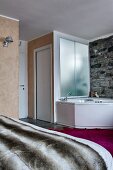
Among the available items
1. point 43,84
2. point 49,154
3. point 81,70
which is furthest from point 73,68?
point 49,154

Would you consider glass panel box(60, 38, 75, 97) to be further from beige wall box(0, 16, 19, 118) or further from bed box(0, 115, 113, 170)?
bed box(0, 115, 113, 170)

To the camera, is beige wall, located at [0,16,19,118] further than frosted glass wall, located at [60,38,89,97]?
No

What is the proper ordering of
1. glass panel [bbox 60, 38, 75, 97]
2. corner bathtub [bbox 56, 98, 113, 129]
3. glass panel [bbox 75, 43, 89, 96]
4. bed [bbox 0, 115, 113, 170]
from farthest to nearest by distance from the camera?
glass panel [bbox 75, 43, 89, 96] < glass panel [bbox 60, 38, 75, 97] < corner bathtub [bbox 56, 98, 113, 129] < bed [bbox 0, 115, 113, 170]

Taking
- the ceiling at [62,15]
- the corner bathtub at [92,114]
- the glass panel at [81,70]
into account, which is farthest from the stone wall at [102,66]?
the corner bathtub at [92,114]

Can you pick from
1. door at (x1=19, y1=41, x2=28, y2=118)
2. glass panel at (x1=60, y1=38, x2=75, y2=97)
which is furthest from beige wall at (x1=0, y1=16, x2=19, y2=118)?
door at (x1=19, y1=41, x2=28, y2=118)

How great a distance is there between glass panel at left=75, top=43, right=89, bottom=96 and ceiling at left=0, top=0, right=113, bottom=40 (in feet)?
2.15

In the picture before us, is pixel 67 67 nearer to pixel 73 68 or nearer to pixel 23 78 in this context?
pixel 73 68

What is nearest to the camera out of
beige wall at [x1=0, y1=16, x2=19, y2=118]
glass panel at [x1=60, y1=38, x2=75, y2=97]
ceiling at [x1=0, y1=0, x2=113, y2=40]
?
ceiling at [x1=0, y1=0, x2=113, y2=40]

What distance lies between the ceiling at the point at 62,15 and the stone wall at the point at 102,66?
0.45 meters

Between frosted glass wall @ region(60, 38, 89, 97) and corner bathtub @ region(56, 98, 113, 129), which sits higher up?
frosted glass wall @ region(60, 38, 89, 97)

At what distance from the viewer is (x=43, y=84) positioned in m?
5.27

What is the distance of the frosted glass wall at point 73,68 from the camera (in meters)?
5.02

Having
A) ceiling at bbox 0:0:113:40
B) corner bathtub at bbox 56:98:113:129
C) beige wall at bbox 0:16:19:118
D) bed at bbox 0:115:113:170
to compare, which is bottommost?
corner bathtub at bbox 56:98:113:129

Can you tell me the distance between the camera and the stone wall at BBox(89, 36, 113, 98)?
16.8 ft
